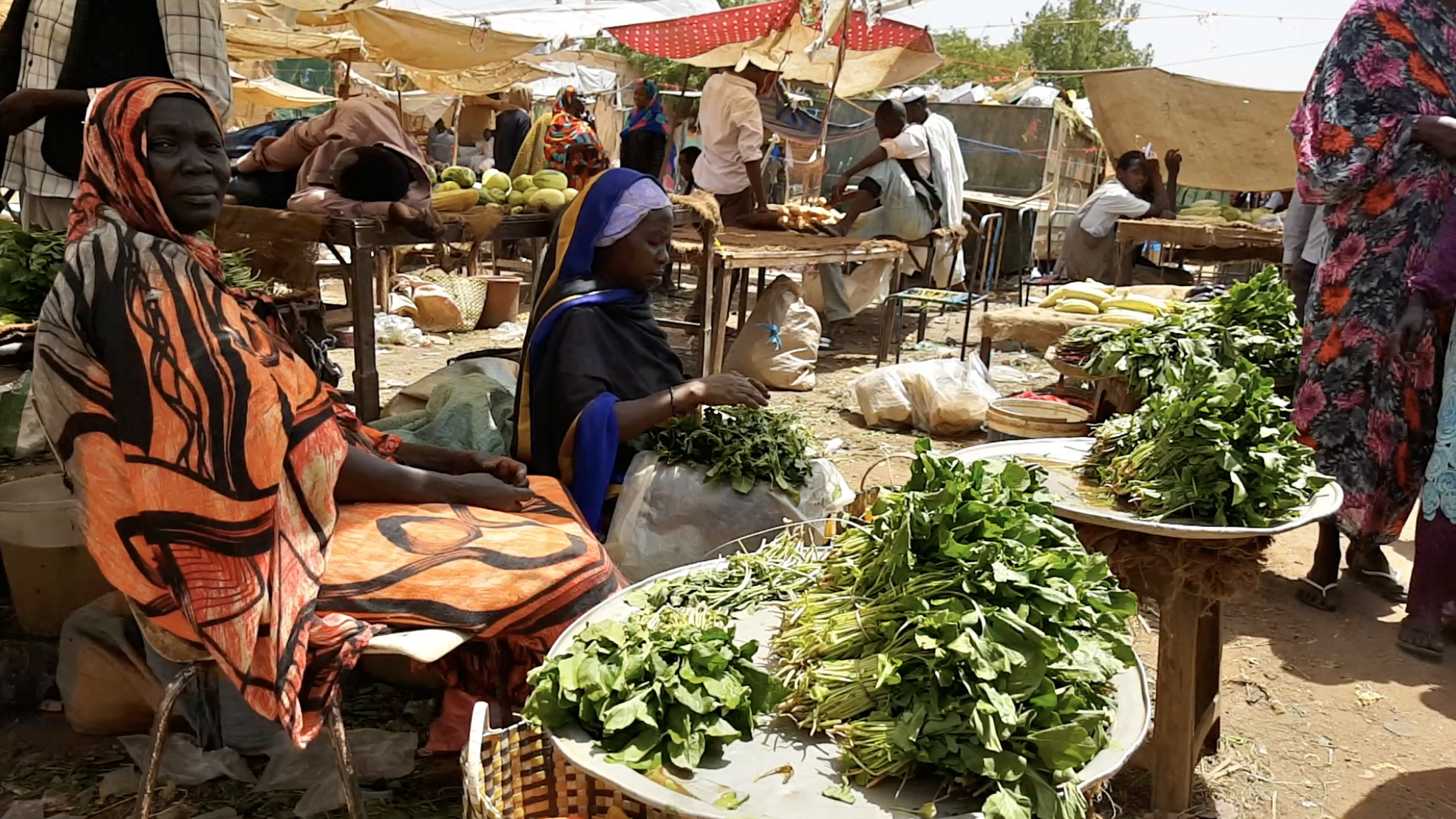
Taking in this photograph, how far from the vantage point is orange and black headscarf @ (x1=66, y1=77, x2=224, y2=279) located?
2.13m

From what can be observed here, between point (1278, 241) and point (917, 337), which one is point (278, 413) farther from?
point (917, 337)

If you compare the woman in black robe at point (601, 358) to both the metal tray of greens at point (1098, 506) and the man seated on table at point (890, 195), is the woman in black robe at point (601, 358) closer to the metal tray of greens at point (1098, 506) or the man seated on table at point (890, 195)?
the metal tray of greens at point (1098, 506)

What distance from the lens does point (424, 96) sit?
17.3 metres

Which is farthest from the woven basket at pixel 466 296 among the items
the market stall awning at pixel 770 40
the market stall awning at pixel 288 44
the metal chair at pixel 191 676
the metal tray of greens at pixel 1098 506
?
the metal chair at pixel 191 676

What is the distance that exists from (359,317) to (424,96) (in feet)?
47.5

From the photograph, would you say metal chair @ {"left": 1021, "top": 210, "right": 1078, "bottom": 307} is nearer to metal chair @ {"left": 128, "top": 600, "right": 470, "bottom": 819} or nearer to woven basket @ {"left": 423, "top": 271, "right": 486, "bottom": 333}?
woven basket @ {"left": 423, "top": 271, "right": 486, "bottom": 333}

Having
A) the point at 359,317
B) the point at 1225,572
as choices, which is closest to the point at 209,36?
the point at 359,317

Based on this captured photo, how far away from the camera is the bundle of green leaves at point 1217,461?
2465 millimetres

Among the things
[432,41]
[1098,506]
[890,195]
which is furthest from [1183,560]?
[432,41]

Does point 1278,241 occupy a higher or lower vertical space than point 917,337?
higher

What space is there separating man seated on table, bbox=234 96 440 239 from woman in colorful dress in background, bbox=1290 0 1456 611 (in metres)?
3.55

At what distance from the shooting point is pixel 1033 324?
5613 mm

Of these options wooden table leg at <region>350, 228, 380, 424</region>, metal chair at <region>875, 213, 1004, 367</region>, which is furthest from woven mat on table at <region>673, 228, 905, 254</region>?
wooden table leg at <region>350, 228, 380, 424</region>

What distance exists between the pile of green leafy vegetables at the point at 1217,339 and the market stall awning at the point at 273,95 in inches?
514
